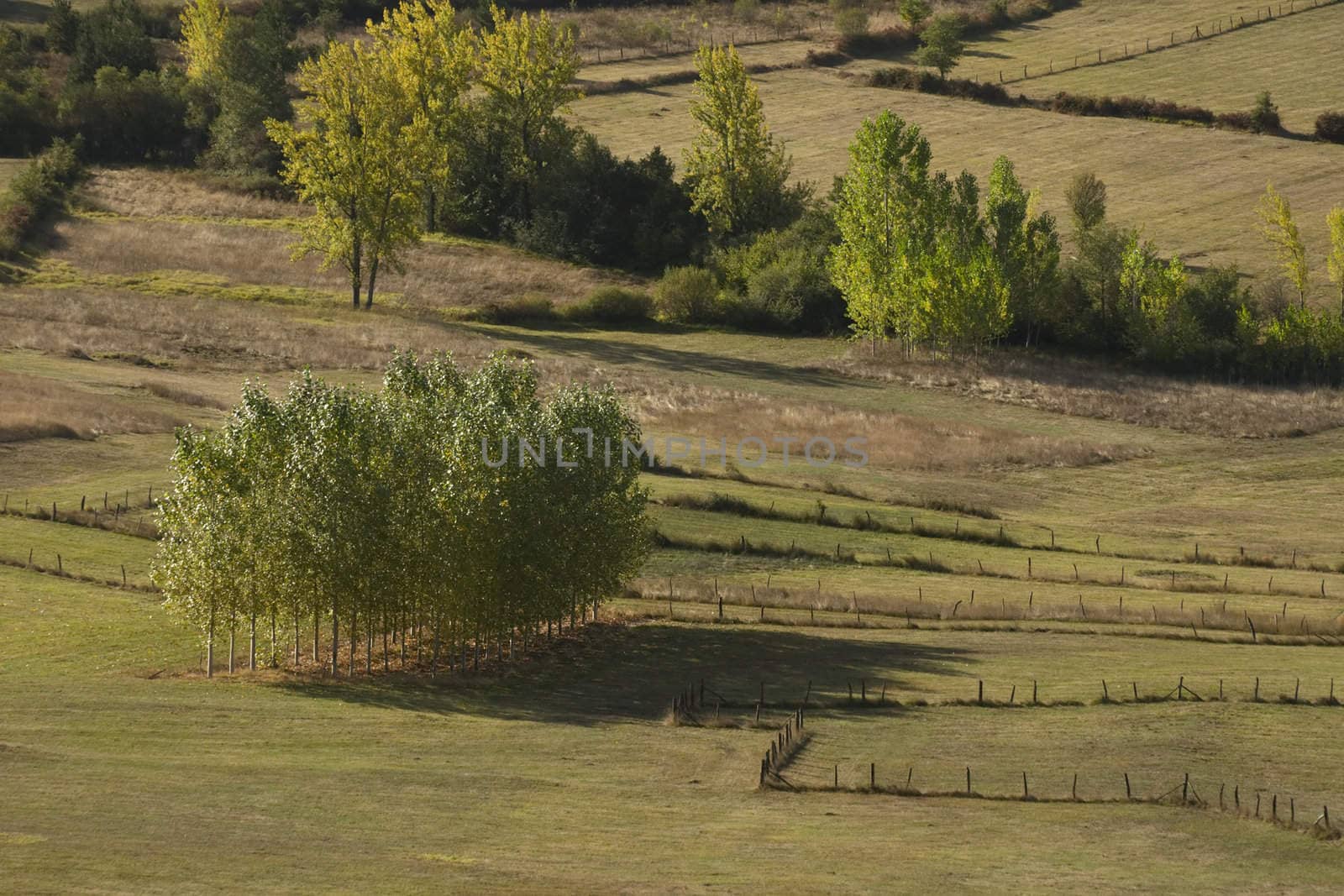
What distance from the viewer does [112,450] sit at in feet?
287

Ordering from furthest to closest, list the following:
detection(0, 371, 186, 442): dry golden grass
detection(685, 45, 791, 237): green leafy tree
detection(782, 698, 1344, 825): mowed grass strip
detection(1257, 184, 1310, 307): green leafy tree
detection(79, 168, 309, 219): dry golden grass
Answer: detection(79, 168, 309, 219): dry golden grass < detection(685, 45, 791, 237): green leafy tree < detection(1257, 184, 1310, 307): green leafy tree < detection(0, 371, 186, 442): dry golden grass < detection(782, 698, 1344, 825): mowed grass strip

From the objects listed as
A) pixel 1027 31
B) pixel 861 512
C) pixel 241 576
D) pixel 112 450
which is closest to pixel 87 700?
pixel 241 576

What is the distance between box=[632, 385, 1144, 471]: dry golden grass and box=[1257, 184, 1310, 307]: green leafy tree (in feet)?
101

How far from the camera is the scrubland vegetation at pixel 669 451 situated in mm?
45062

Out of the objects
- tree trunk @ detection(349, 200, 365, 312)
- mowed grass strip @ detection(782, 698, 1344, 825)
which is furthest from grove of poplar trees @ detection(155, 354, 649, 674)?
tree trunk @ detection(349, 200, 365, 312)

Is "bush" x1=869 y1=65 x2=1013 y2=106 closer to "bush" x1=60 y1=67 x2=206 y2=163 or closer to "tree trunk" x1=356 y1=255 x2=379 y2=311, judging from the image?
"tree trunk" x1=356 y1=255 x2=379 y2=311

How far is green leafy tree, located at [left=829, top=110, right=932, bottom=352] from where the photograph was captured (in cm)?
12381

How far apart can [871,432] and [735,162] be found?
50.6m

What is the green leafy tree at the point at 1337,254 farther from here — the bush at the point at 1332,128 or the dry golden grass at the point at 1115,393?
the bush at the point at 1332,128

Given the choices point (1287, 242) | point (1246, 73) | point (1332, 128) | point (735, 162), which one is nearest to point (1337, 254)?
point (1287, 242)

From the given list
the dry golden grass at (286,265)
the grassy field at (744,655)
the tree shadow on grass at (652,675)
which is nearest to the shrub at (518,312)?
the dry golden grass at (286,265)

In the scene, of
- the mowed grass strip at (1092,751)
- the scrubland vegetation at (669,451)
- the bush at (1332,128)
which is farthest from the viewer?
the bush at (1332,128)

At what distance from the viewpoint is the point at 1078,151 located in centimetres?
15412

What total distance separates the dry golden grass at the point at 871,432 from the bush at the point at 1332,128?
212 ft
